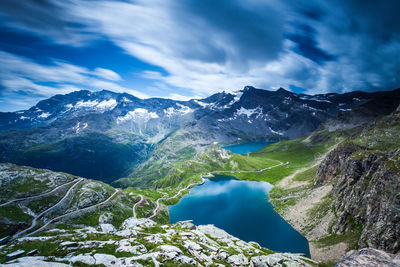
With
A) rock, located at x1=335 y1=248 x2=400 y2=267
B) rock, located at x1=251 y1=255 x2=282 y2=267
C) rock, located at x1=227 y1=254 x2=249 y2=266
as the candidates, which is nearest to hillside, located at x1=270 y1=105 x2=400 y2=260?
rock, located at x1=335 y1=248 x2=400 y2=267

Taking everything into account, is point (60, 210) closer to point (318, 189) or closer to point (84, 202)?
point (84, 202)

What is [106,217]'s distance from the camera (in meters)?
80.1

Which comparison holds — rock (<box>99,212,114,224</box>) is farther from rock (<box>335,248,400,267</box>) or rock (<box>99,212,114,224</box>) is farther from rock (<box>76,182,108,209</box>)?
rock (<box>335,248,400,267</box>)

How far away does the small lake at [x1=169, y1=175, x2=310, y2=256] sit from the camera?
3269 inches

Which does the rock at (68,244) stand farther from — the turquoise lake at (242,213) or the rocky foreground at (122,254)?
the turquoise lake at (242,213)

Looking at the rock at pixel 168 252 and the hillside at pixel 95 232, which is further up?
the rock at pixel 168 252

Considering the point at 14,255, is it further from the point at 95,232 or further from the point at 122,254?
the point at 95,232

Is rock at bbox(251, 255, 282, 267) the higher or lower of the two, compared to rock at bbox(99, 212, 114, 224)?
higher

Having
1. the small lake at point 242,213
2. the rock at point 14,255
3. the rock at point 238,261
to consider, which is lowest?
the small lake at point 242,213

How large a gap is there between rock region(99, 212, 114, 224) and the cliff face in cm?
9491

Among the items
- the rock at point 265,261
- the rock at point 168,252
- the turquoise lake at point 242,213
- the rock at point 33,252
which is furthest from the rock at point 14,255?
the turquoise lake at point 242,213

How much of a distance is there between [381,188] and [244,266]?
206 feet

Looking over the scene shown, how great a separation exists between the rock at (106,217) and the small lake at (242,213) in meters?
39.5

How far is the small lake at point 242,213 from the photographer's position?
8304cm
